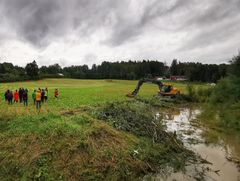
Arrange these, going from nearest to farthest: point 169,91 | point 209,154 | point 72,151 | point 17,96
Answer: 1. point 72,151
2. point 209,154
3. point 17,96
4. point 169,91

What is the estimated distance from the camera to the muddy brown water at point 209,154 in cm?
820

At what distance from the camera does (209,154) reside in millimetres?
10484

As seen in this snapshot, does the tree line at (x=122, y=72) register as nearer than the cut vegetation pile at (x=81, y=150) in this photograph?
No

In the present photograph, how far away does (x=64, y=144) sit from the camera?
8734 millimetres

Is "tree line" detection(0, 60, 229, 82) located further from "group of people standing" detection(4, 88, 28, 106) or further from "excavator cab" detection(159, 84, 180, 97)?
"group of people standing" detection(4, 88, 28, 106)

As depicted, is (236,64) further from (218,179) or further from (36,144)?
(36,144)

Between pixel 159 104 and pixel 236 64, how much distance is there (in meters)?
16.8

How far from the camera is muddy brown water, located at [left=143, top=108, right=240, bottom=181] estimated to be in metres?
8.20

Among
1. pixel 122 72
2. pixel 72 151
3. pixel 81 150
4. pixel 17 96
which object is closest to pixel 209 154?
pixel 81 150

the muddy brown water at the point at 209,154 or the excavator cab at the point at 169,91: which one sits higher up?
the excavator cab at the point at 169,91

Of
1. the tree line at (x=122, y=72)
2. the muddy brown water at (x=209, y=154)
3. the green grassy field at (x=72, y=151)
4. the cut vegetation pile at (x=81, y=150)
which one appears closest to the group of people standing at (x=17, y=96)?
the green grassy field at (x=72, y=151)

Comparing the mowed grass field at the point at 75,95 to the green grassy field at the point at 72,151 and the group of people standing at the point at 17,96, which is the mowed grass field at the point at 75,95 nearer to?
the group of people standing at the point at 17,96

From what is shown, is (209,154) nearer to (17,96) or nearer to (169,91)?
(17,96)

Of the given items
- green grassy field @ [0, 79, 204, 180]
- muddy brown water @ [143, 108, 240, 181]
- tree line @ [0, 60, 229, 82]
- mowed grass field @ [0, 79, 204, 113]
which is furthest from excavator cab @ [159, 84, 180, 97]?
green grassy field @ [0, 79, 204, 180]
